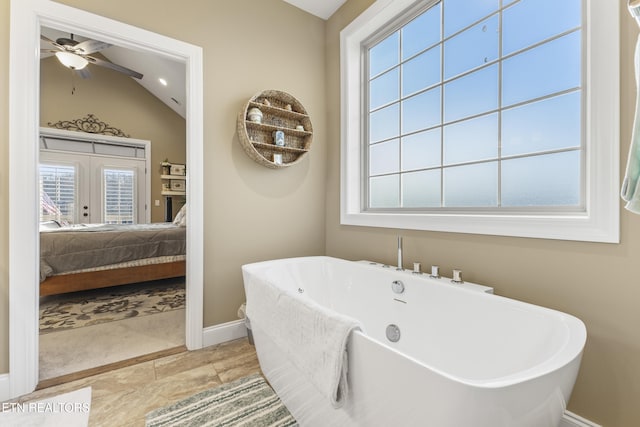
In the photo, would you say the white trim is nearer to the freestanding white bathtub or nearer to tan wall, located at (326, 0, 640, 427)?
the freestanding white bathtub

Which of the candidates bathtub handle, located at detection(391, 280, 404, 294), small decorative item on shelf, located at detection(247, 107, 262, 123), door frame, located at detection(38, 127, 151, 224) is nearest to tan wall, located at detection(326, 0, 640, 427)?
bathtub handle, located at detection(391, 280, 404, 294)

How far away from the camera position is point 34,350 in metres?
1.52

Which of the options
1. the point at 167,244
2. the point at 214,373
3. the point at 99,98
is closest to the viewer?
the point at 214,373

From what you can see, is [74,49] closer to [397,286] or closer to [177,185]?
[177,185]

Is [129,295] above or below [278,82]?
below

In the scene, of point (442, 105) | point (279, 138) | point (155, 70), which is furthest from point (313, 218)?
point (155, 70)

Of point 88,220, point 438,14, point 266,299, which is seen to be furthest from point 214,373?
point 88,220

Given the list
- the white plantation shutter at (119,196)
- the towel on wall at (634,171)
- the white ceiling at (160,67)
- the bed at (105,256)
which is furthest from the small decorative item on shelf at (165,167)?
the towel on wall at (634,171)

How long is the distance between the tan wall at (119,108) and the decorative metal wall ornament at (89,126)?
0.07 metres

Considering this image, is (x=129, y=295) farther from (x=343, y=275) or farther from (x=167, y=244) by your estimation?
(x=343, y=275)


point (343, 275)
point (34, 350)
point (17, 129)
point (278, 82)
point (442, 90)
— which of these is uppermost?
point (278, 82)

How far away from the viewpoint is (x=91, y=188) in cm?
552

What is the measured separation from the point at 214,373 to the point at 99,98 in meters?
6.15

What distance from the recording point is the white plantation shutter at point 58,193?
16.6 ft
